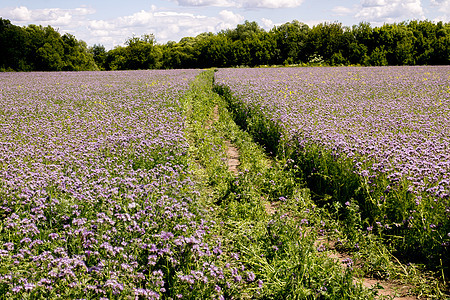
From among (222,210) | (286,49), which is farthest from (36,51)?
(222,210)

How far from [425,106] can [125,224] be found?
406 inches

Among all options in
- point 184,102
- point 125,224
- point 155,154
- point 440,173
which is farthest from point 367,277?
point 184,102

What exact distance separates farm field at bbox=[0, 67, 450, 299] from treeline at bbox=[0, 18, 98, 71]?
160 ft

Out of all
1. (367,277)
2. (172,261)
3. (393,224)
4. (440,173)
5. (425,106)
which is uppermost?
(425,106)

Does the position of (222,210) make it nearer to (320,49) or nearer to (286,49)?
(320,49)

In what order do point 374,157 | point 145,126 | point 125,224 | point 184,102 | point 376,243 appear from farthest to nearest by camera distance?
point 184,102
point 145,126
point 374,157
point 376,243
point 125,224

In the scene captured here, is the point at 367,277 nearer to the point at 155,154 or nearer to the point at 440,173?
the point at 440,173

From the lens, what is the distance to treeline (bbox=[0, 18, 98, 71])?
51469mm

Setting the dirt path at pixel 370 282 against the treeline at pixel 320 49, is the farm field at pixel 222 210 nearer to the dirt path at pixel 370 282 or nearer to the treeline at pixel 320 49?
the dirt path at pixel 370 282

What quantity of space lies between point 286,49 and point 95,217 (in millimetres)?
59300

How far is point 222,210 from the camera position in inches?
243

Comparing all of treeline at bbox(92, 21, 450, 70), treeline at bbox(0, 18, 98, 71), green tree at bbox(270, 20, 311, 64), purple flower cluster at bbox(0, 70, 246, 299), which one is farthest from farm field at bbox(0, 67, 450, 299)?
green tree at bbox(270, 20, 311, 64)

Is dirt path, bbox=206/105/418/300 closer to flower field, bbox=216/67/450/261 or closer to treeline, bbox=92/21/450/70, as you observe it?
flower field, bbox=216/67/450/261

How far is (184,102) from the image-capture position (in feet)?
47.1
